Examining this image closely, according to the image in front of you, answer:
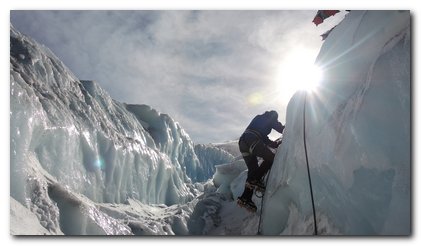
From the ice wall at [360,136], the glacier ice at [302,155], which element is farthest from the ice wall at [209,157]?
the ice wall at [360,136]

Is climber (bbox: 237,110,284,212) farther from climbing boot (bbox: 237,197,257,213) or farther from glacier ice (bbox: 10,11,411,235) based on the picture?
glacier ice (bbox: 10,11,411,235)

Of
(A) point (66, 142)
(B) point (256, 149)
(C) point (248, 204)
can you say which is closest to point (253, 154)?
(B) point (256, 149)

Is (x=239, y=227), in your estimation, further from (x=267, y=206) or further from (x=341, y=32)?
(x=341, y=32)

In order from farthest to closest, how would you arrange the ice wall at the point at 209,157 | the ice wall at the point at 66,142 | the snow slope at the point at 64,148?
the ice wall at the point at 209,157, the ice wall at the point at 66,142, the snow slope at the point at 64,148

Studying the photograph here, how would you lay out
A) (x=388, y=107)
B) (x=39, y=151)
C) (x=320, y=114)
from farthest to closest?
(x=39, y=151), (x=320, y=114), (x=388, y=107)

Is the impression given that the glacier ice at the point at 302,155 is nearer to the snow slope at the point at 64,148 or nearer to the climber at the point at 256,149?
the snow slope at the point at 64,148

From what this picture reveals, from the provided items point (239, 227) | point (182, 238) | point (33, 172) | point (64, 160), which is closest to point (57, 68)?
point (64, 160)

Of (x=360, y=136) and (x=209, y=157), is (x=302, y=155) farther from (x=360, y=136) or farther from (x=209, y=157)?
→ (x=209, y=157)
